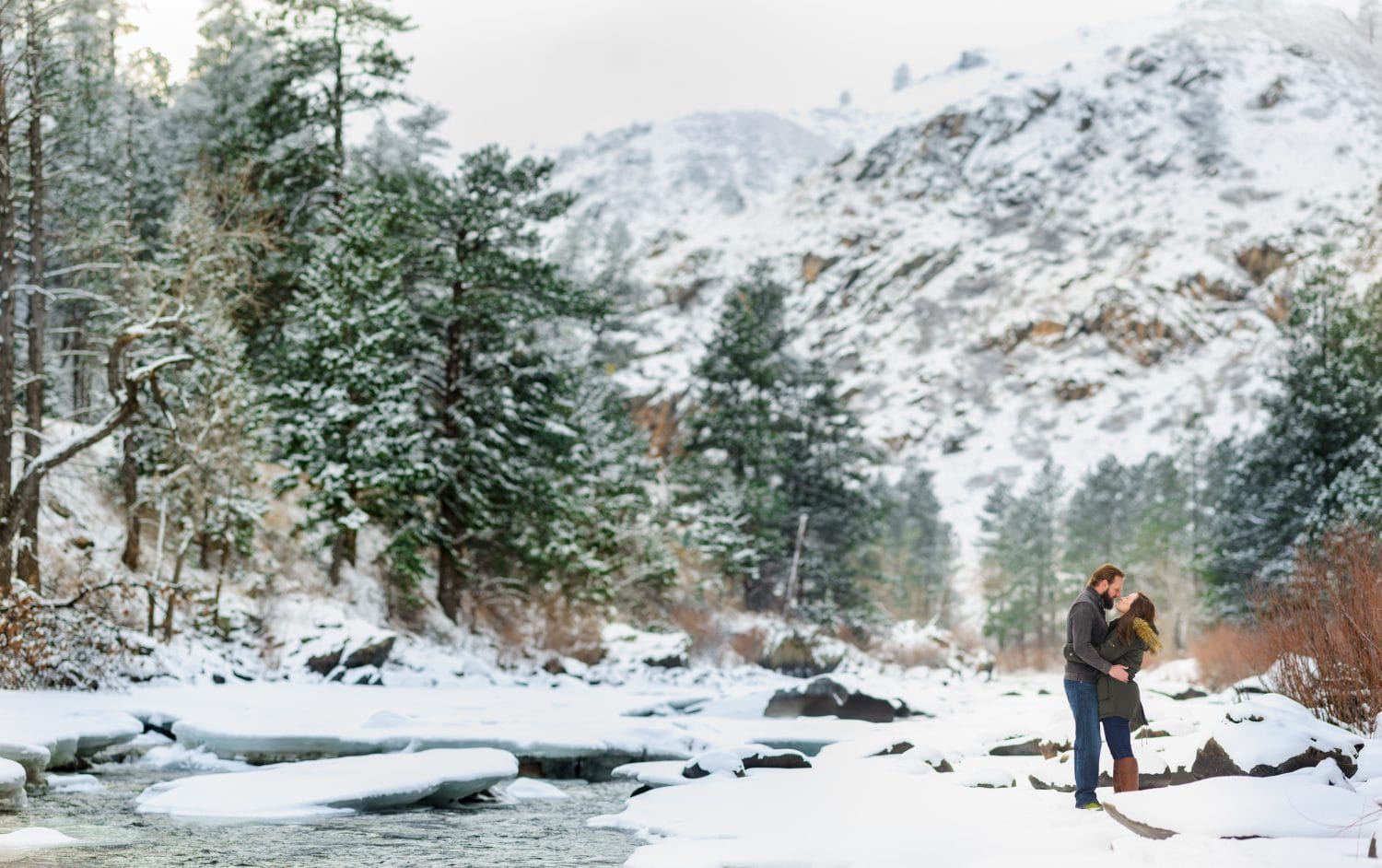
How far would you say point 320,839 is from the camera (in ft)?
27.7

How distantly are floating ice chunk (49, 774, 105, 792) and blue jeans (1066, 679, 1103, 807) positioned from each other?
9160 millimetres

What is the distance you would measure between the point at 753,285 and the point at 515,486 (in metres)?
21.3

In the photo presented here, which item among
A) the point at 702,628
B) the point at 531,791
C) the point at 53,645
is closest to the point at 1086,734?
the point at 531,791

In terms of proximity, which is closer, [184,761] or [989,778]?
[989,778]

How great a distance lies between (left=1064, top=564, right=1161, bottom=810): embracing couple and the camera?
7.84 m

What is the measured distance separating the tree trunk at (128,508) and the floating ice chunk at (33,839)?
1479 centimetres

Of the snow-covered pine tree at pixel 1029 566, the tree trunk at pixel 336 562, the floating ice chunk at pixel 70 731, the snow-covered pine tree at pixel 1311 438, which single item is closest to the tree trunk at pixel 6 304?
the floating ice chunk at pixel 70 731

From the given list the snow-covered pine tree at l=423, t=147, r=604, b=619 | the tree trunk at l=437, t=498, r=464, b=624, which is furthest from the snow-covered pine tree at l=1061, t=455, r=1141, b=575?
the tree trunk at l=437, t=498, r=464, b=624

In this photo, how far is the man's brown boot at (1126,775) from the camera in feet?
26.5

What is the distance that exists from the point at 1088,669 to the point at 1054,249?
395 ft

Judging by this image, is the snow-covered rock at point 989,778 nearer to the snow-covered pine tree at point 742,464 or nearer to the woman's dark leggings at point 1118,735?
the woman's dark leggings at point 1118,735

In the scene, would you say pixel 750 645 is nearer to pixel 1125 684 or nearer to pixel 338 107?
pixel 338 107

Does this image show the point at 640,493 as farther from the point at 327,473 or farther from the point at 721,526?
the point at 327,473

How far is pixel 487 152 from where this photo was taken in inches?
1027
